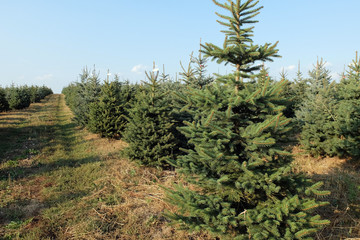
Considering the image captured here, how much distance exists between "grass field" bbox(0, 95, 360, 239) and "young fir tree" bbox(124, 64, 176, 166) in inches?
22.9

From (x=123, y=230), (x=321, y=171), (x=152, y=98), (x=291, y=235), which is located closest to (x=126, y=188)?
(x=123, y=230)

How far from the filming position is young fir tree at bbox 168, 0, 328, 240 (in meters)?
3.20

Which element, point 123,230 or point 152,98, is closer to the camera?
point 123,230

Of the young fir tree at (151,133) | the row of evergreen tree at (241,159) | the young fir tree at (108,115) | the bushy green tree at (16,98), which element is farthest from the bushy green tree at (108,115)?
the bushy green tree at (16,98)

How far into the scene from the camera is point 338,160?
897 centimetres

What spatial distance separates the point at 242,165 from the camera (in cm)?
338

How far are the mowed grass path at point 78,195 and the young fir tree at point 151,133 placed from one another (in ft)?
1.85

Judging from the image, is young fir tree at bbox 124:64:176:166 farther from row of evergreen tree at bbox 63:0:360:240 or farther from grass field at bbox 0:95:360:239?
row of evergreen tree at bbox 63:0:360:240

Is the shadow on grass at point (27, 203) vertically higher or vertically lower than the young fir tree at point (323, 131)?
lower

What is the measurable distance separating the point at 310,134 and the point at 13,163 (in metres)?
12.2

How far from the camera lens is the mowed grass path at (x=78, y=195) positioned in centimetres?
454

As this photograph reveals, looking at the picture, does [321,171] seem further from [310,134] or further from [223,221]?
[223,221]

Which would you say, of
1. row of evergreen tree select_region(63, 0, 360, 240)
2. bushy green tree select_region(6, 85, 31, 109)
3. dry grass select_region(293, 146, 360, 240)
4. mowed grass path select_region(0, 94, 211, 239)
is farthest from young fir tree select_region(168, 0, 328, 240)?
bushy green tree select_region(6, 85, 31, 109)

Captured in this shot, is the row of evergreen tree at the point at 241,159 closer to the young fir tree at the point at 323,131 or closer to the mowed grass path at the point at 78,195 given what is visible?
the mowed grass path at the point at 78,195
